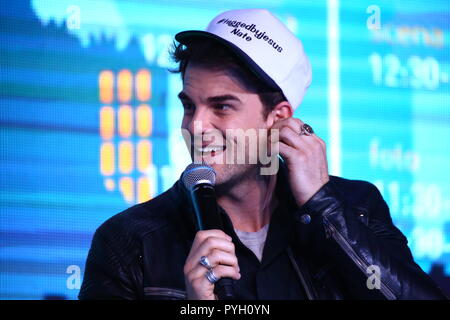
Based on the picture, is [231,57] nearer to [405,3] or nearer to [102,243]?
[102,243]

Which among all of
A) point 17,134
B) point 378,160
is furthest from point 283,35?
point 17,134

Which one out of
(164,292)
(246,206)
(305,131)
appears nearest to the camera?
(164,292)

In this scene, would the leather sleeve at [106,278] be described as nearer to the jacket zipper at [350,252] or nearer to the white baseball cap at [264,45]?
the jacket zipper at [350,252]

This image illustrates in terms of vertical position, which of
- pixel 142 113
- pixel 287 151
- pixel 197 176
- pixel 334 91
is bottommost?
pixel 197 176

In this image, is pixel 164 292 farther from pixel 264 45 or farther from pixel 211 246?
pixel 264 45

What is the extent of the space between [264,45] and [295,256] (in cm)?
67

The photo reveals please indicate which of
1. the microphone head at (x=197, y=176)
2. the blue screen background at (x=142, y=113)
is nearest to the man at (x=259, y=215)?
the microphone head at (x=197, y=176)

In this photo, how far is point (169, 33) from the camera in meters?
2.90

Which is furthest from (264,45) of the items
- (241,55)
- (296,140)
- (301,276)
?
(301,276)

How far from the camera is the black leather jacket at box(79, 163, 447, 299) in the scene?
2047 millimetres

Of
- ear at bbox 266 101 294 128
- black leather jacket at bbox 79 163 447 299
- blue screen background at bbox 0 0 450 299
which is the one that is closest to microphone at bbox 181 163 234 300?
black leather jacket at bbox 79 163 447 299

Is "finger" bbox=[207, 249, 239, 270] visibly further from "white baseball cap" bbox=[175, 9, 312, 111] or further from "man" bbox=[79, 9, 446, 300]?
"white baseball cap" bbox=[175, 9, 312, 111]

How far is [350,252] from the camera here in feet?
6.75
